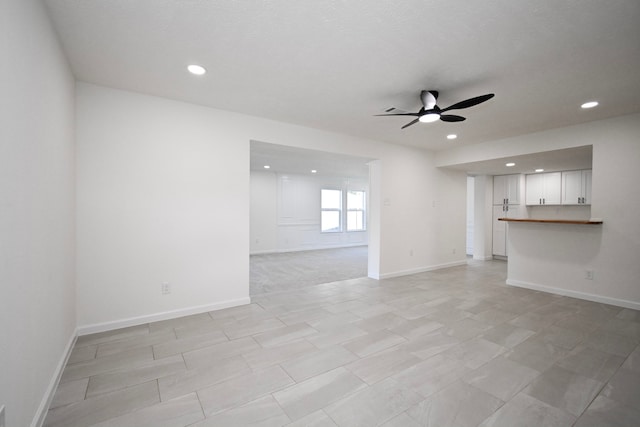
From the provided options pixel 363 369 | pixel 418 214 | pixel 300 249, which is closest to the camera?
pixel 363 369

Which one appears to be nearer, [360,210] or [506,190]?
[506,190]

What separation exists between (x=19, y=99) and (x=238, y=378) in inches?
85.3

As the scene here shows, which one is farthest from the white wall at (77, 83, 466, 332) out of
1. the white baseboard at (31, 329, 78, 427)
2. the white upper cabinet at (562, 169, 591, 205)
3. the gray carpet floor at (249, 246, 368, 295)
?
the white upper cabinet at (562, 169, 591, 205)

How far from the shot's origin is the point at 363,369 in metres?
2.18

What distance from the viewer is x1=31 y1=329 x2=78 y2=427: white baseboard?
1.55 meters

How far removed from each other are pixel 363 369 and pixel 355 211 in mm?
8442

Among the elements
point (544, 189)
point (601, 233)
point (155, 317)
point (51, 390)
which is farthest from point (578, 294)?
point (51, 390)

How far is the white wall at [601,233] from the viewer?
365 cm

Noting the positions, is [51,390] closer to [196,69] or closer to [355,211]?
[196,69]

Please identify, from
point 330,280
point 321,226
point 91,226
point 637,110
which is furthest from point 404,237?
point 91,226

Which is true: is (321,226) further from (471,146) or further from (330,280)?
(471,146)

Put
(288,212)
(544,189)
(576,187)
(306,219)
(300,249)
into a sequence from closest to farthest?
1. (576,187)
2. (544,189)
3. (288,212)
4. (300,249)
5. (306,219)

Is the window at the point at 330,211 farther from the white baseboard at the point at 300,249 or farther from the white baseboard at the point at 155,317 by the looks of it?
the white baseboard at the point at 155,317

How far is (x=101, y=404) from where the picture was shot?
69.5 inches
